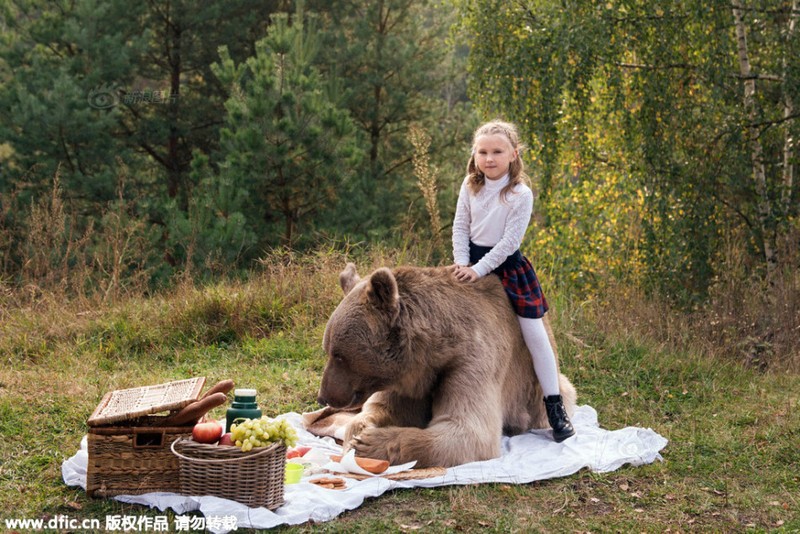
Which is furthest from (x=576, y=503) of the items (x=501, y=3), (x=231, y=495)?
(x=501, y=3)

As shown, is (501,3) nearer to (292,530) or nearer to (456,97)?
(292,530)

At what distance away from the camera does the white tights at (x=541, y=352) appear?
17.3 ft

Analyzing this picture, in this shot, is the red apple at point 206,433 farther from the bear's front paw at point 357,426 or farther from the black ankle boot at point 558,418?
the black ankle boot at point 558,418

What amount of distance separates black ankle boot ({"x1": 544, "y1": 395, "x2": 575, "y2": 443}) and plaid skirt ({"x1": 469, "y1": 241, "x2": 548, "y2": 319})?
54 cm

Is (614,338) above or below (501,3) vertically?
below

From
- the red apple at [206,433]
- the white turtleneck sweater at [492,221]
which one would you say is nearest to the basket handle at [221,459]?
the red apple at [206,433]

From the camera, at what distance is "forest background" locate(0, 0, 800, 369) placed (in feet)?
26.4

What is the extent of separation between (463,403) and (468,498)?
25.4 inches

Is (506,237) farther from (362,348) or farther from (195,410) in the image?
(195,410)

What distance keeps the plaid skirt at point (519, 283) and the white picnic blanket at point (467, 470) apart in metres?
0.82

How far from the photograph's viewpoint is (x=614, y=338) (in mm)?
7449

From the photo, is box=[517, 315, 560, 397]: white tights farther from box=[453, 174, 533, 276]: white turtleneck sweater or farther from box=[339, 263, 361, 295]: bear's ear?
box=[339, 263, 361, 295]: bear's ear

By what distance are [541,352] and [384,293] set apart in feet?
3.91

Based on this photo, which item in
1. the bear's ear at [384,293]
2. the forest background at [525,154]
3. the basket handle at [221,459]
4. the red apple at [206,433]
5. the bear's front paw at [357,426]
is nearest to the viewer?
the basket handle at [221,459]
